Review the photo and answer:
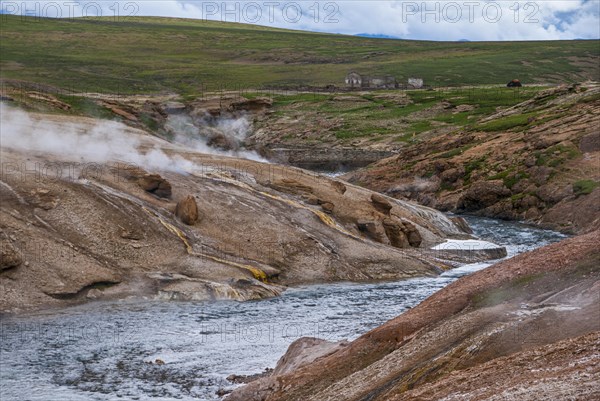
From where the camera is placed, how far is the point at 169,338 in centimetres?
2389

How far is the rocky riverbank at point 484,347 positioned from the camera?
11345 mm

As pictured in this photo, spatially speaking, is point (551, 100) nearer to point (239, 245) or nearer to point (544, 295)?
point (239, 245)

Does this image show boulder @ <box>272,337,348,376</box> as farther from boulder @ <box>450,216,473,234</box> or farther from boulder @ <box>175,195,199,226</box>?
boulder @ <box>450,216,473,234</box>

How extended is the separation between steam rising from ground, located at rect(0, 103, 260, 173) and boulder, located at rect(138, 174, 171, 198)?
2.26 metres

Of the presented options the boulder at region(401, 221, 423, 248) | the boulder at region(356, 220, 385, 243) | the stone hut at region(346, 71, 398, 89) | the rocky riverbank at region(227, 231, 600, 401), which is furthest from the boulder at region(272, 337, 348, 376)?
the stone hut at region(346, 71, 398, 89)

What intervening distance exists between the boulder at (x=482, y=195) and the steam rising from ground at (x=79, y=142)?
2385cm

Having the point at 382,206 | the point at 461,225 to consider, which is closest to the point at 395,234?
the point at 382,206

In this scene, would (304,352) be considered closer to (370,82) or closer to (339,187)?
(339,187)

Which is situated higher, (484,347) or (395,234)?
(484,347)

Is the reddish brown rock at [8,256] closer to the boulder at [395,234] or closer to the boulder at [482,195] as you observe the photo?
the boulder at [395,234]

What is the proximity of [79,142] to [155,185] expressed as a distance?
17.4ft

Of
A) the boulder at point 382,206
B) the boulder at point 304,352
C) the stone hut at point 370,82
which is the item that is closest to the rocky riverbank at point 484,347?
the boulder at point 304,352

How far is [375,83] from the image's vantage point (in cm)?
14762

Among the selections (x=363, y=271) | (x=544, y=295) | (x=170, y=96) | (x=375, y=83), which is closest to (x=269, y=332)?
(x=363, y=271)
